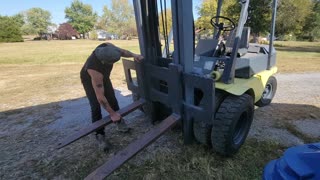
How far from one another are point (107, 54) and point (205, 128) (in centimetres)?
155

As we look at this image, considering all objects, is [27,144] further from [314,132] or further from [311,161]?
[314,132]

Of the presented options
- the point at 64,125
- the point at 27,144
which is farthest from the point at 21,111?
the point at 27,144

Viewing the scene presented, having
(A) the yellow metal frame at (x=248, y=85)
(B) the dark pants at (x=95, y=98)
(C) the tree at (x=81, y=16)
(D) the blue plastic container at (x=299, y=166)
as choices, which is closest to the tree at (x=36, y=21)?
(C) the tree at (x=81, y=16)

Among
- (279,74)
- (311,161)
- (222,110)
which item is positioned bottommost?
(279,74)

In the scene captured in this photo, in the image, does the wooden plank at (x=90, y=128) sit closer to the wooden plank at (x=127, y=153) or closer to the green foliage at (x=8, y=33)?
the wooden plank at (x=127, y=153)

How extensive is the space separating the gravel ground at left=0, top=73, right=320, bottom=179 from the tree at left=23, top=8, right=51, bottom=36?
80.1 metres

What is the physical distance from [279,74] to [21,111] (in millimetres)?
7917

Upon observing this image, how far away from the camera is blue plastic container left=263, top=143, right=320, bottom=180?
4.43 feet

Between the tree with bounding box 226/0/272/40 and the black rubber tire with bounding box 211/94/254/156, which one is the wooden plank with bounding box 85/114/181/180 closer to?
the black rubber tire with bounding box 211/94/254/156

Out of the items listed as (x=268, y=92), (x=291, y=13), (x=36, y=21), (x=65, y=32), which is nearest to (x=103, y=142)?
(x=268, y=92)

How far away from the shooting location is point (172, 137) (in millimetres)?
4062

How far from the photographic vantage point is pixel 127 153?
2895mm

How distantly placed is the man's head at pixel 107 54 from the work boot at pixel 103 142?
3.78ft

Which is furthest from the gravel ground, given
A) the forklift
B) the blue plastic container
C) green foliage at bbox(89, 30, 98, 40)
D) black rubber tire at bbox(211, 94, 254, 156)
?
green foliage at bbox(89, 30, 98, 40)
